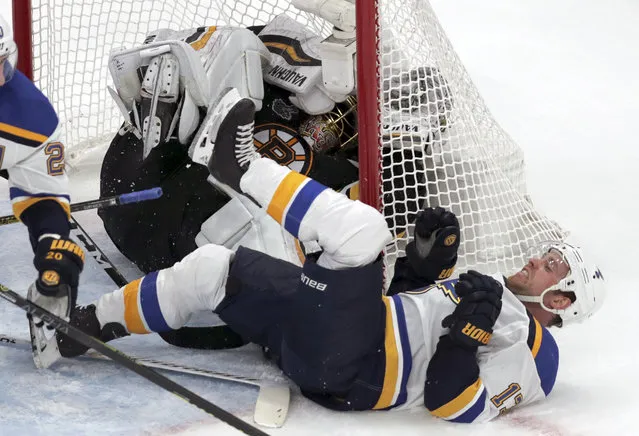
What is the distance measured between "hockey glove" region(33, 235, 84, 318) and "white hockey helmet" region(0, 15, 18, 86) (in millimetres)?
343

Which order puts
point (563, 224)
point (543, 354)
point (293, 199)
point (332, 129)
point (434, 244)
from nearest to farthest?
1. point (293, 199)
2. point (543, 354)
3. point (434, 244)
4. point (332, 129)
5. point (563, 224)

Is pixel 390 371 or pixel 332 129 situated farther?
pixel 332 129

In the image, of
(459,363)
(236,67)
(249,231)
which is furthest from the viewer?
(236,67)

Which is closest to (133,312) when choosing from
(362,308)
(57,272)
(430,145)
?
(57,272)

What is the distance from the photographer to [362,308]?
2258 mm

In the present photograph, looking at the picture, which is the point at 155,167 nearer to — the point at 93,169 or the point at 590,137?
the point at 93,169

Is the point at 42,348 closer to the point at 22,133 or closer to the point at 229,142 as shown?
the point at 22,133

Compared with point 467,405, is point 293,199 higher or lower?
higher

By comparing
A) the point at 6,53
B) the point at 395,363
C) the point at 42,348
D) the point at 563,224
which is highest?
the point at 6,53

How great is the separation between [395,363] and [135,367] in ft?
1.72

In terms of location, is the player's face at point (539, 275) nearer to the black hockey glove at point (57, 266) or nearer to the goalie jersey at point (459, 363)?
the goalie jersey at point (459, 363)

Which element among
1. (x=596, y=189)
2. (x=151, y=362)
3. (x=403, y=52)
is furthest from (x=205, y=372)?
(x=596, y=189)

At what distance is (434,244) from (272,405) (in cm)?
50

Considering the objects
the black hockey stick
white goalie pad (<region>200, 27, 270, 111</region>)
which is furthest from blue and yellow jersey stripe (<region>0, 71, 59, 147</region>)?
white goalie pad (<region>200, 27, 270, 111</region>)
